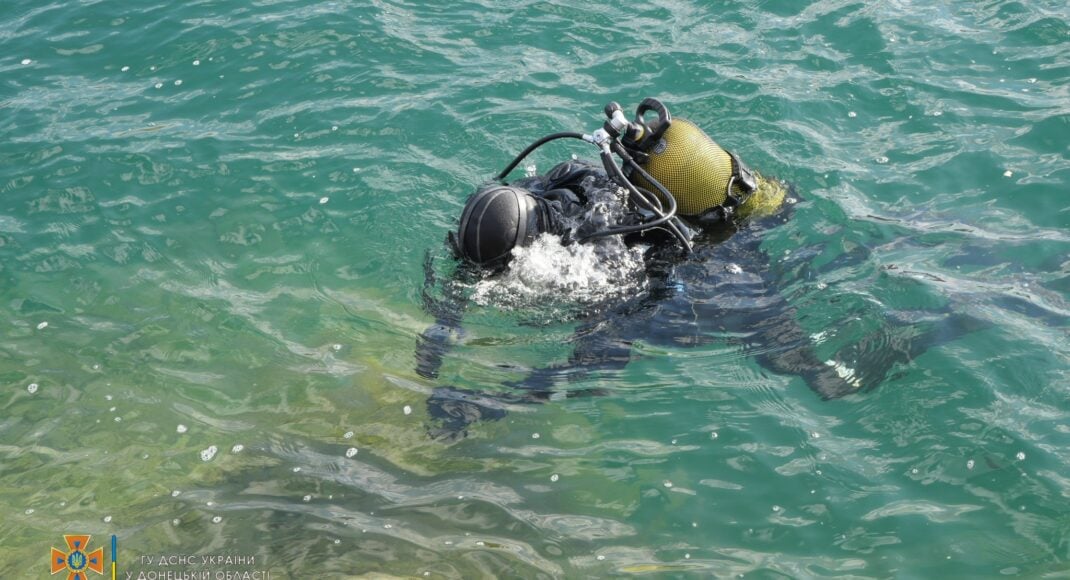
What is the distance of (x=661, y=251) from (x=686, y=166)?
477 millimetres

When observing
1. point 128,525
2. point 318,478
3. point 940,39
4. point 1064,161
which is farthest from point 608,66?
point 128,525

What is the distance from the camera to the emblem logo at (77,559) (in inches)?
173

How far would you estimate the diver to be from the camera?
4.66 metres

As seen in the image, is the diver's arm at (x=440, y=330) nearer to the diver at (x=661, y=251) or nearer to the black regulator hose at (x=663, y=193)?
the diver at (x=661, y=251)

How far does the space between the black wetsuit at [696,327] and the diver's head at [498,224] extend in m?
0.25

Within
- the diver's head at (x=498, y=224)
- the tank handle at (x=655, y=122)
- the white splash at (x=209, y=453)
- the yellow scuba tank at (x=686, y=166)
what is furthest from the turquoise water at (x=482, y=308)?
the tank handle at (x=655, y=122)

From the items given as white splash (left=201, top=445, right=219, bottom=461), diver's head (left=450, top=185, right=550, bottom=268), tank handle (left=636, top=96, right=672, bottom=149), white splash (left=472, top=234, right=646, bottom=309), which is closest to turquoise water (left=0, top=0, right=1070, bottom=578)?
white splash (left=201, top=445, right=219, bottom=461)

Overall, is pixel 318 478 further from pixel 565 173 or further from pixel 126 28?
pixel 126 28

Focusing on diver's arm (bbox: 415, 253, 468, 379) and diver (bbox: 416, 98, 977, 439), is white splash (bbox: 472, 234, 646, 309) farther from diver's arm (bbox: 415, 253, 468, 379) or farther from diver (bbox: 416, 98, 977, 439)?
diver's arm (bbox: 415, 253, 468, 379)

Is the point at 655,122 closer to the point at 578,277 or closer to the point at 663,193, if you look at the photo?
the point at 663,193

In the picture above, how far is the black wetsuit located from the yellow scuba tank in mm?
224

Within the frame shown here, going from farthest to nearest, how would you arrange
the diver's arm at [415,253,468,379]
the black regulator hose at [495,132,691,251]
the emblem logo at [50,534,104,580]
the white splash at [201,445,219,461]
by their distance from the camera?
the diver's arm at [415,253,468,379]
the white splash at [201,445,219,461]
the black regulator hose at [495,132,691,251]
the emblem logo at [50,534,104,580]

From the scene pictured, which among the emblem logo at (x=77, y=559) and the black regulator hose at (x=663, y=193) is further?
the black regulator hose at (x=663, y=193)

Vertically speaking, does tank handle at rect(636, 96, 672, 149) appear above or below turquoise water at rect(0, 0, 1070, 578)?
above
